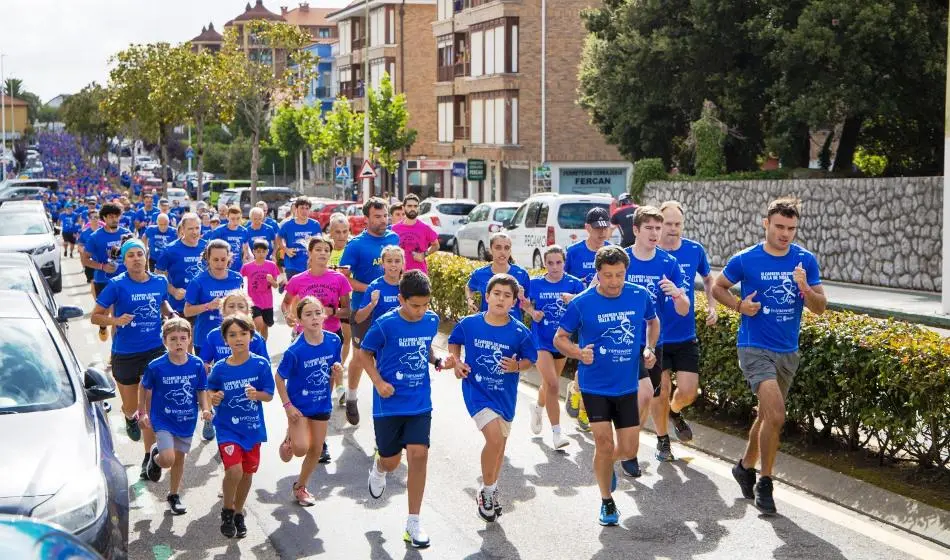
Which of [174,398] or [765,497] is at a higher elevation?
[174,398]

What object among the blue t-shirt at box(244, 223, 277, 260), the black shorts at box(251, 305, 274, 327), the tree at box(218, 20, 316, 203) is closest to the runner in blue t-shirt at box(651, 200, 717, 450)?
the black shorts at box(251, 305, 274, 327)

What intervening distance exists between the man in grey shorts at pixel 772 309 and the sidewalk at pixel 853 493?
462 mm

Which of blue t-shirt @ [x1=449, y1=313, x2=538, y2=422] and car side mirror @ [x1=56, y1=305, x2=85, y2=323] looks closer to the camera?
blue t-shirt @ [x1=449, y1=313, x2=538, y2=422]

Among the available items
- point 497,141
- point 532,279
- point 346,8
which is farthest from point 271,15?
point 532,279

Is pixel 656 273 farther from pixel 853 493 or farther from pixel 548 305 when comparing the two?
pixel 853 493

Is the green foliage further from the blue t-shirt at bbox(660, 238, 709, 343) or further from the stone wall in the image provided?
the blue t-shirt at bbox(660, 238, 709, 343)

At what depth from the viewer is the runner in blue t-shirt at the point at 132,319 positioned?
33.4ft

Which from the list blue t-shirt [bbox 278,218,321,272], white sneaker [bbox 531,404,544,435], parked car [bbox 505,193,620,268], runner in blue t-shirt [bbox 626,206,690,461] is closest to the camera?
runner in blue t-shirt [bbox 626,206,690,461]

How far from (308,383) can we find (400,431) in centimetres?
97

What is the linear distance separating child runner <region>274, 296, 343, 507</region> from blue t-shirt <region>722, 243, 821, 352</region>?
8.66 ft

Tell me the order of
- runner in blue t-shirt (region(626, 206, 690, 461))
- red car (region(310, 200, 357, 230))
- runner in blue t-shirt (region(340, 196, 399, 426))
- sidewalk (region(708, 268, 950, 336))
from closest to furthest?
1. runner in blue t-shirt (region(626, 206, 690, 461))
2. runner in blue t-shirt (region(340, 196, 399, 426))
3. sidewalk (region(708, 268, 950, 336))
4. red car (region(310, 200, 357, 230))

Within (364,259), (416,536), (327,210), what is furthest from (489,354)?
(327,210)

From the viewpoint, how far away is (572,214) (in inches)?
1001

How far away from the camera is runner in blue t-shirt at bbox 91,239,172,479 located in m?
10.2
